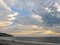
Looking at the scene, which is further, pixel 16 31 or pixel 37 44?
pixel 16 31

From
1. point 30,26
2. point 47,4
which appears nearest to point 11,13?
point 30,26

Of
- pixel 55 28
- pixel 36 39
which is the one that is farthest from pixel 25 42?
pixel 55 28

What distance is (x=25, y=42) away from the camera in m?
2.41

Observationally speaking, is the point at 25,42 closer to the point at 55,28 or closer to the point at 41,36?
the point at 41,36

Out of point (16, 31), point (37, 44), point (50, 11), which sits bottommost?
point (37, 44)

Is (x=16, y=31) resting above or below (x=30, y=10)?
below

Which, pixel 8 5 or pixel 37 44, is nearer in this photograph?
pixel 37 44

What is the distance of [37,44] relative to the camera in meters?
2.36

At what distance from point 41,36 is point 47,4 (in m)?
0.37

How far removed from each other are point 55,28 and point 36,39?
0.80ft

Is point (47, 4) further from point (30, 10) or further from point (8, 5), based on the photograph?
point (8, 5)

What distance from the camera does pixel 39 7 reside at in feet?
8.14

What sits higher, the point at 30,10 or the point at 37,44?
the point at 30,10

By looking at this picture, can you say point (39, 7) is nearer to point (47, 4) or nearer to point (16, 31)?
point (47, 4)
